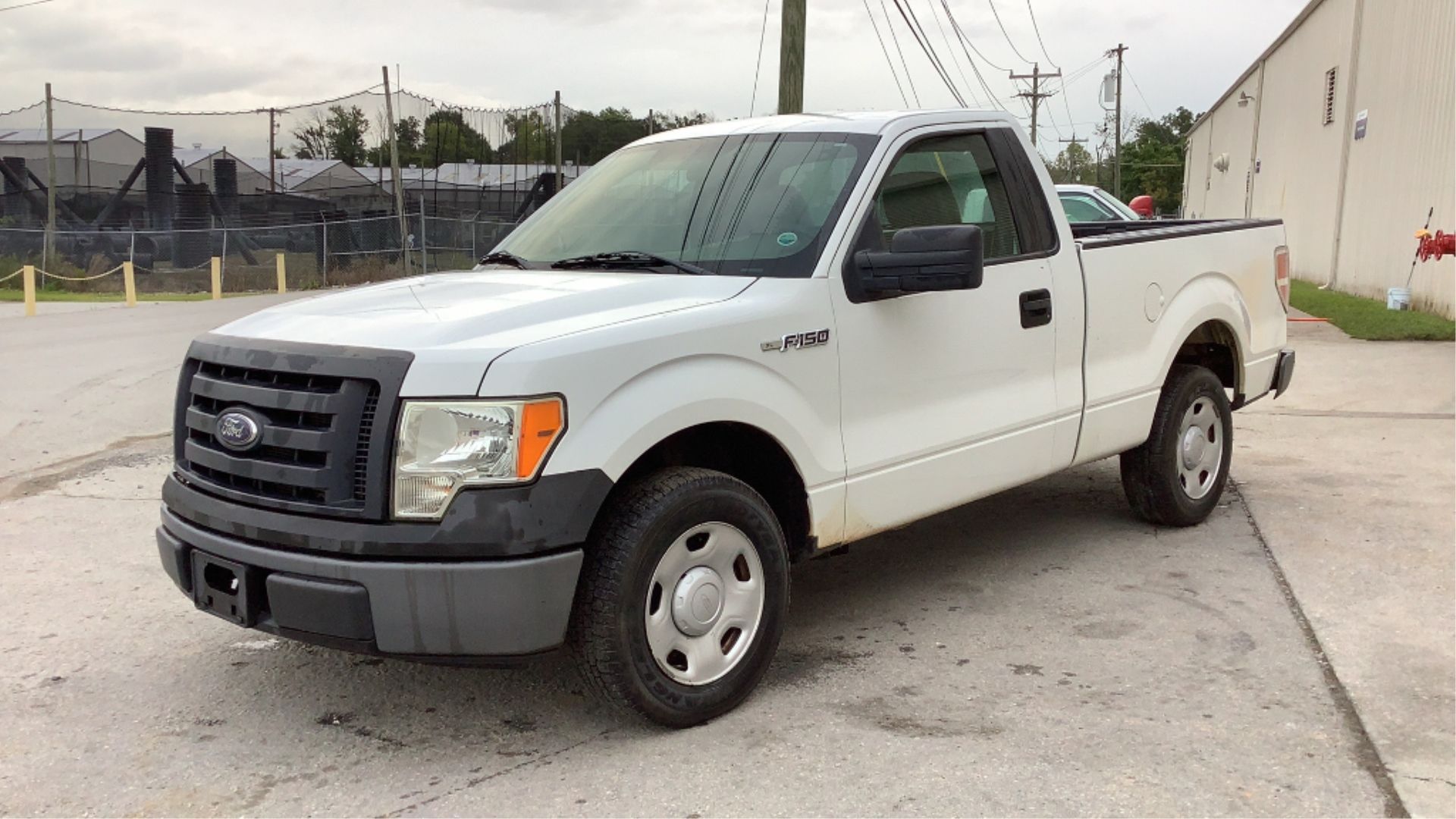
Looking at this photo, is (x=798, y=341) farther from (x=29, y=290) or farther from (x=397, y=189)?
(x=397, y=189)

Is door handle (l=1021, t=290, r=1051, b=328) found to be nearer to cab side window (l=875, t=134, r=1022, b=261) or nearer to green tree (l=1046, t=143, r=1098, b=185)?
cab side window (l=875, t=134, r=1022, b=261)

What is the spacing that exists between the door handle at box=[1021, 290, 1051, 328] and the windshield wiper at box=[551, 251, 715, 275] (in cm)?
138

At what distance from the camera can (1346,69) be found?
902 inches

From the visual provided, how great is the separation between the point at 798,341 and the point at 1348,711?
206 centimetres

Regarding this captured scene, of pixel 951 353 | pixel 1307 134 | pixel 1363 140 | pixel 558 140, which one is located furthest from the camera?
pixel 558 140

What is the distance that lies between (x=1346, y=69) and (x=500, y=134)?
20441mm

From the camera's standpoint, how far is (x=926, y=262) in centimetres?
414

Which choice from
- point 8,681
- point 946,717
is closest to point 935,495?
point 946,717

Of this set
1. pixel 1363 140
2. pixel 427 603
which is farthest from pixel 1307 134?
pixel 427 603

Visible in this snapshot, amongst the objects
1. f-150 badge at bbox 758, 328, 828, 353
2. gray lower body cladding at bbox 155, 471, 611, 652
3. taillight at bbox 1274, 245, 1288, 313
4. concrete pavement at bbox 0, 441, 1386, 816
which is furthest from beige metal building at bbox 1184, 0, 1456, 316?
gray lower body cladding at bbox 155, 471, 611, 652

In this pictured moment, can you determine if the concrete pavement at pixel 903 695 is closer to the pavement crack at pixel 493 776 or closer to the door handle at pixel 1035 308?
the pavement crack at pixel 493 776

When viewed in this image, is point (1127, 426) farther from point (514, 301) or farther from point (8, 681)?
point (8, 681)

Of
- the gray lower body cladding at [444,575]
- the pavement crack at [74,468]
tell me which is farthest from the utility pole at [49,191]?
the gray lower body cladding at [444,575]

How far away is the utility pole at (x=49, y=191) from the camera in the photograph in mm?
27956
